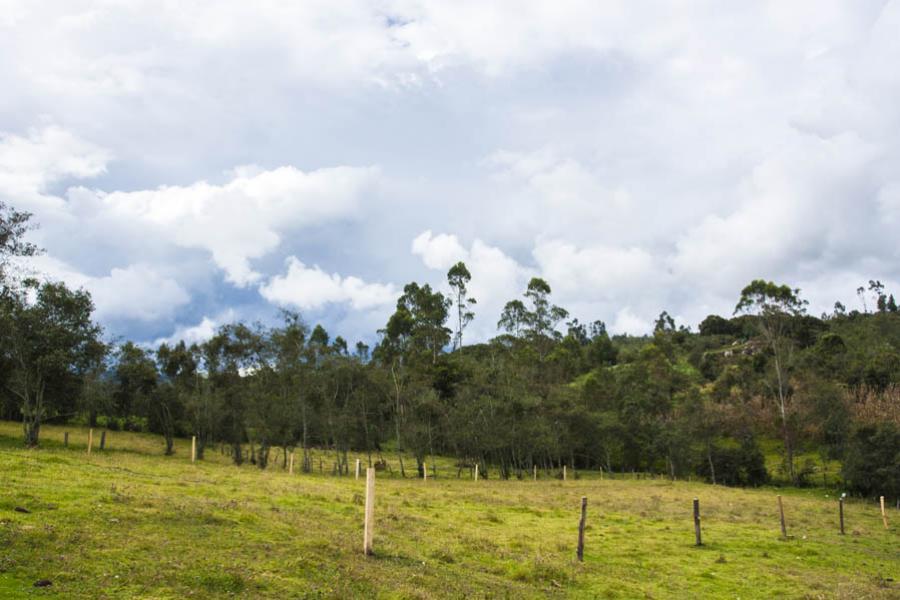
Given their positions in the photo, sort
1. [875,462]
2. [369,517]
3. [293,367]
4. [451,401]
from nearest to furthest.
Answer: [369,517], [875,462], [293,367], [451,401]

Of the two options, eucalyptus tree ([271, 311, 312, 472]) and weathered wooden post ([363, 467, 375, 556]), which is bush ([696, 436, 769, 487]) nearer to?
eucalyptus tree ([271, 311, 312, 472])

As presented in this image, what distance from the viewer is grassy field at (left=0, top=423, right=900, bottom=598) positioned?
11695 mm

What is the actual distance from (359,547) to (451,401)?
5738 centimetres

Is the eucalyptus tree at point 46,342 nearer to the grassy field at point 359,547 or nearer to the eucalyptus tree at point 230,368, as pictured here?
the eucalyptus tree at point 230,368

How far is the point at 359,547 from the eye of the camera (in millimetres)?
16156

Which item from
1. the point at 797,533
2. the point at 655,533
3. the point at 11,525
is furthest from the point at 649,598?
the point at 797,533

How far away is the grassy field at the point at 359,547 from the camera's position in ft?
38.4

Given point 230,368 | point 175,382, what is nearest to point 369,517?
point 230,368

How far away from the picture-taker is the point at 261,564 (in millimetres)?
13133

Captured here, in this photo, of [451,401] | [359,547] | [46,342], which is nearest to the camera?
[359,547]

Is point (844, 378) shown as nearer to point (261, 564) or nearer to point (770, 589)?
point (770, 589)

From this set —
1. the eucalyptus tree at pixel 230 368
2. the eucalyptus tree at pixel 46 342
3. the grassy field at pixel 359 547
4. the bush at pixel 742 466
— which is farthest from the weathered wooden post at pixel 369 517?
the bush at pixel 742 466

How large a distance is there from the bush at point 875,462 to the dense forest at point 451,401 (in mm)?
128

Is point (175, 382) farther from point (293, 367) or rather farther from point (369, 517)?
point (369, 517)
